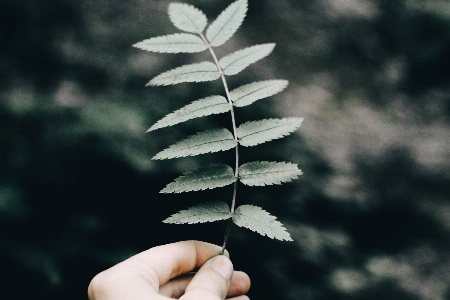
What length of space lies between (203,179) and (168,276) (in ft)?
1.19

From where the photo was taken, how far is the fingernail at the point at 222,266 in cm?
129

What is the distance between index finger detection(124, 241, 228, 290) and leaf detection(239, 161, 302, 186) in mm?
319

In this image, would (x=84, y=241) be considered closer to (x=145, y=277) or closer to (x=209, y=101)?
(x=145, y=277)

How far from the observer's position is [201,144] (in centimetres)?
123

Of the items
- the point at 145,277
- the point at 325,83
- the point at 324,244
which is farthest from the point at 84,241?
the point at 325,83

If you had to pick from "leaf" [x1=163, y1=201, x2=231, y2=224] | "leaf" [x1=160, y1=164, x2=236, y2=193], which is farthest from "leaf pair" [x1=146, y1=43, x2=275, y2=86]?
"leaf" [x1=163, y1=201, x2=231, y2=224]

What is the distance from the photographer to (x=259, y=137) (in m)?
1.25

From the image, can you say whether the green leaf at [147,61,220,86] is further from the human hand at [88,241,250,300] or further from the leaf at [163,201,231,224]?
the human hand at [88,241,250,300]

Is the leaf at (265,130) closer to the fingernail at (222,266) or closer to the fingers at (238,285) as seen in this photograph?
the fingernail at (222,266)

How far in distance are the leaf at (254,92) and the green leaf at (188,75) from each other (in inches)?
3.9

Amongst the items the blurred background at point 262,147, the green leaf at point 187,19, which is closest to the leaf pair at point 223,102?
the green leaf at point 187,19

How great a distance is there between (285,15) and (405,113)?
814 mm

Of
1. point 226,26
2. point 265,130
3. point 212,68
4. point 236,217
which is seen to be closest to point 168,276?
point 236,217

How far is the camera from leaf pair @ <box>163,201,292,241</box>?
3.87ft
